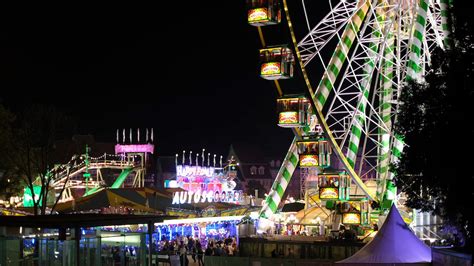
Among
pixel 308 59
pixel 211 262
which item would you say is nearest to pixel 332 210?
pixel 308 59

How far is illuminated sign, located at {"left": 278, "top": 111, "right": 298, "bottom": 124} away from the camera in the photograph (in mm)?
36816

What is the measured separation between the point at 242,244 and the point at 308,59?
10.0m

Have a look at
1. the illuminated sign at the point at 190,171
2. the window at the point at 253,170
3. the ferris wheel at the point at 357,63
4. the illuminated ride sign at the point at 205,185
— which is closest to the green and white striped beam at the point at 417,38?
the ferris wheel at the point at 357,63

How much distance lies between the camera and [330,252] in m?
29.6

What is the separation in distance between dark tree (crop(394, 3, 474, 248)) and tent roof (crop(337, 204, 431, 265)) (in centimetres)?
318

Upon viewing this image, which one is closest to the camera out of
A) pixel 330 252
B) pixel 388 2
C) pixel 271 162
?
pixel 330 252

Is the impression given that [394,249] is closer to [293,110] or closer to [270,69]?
[270,69]

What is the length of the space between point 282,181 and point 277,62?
14.5m

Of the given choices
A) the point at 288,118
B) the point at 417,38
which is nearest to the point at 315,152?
the point at 288,118

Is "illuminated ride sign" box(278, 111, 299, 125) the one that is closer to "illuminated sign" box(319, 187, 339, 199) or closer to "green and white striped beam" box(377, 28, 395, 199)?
"green and white striped beam" box(377, 28, 395, 199)

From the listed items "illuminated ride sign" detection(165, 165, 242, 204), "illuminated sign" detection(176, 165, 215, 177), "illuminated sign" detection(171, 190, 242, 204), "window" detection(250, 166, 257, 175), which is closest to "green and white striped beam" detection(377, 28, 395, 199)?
"illuminated sign" detection(171, 190, 242, 204)

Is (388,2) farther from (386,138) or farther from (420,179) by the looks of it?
(420,179)

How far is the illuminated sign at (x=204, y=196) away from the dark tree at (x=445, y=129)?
37596 millimetres

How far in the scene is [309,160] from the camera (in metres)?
39.8
